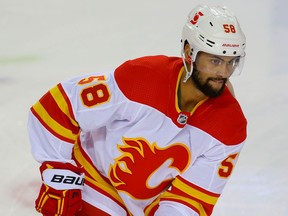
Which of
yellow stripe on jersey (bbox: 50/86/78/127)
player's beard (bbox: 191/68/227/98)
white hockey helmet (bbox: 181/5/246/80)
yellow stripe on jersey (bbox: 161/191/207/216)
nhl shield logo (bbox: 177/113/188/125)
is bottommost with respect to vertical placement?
yellow stripe on jersey (bbox: 161/191/207/216)

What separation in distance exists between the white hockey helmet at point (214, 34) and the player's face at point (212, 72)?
0.06 feet

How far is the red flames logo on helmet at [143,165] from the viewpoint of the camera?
227cm

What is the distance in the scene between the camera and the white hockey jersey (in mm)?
2221


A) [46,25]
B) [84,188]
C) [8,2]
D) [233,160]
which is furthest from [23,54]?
[233,160]

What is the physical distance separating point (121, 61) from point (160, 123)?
1.78 m

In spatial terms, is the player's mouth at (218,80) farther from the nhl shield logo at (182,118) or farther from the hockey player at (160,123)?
the nhl shield logo at (182,118)

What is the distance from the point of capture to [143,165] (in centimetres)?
229

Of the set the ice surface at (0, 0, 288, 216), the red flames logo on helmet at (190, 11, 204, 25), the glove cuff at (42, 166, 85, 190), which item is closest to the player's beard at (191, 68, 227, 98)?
the red flames logo on helmet at (190, 11, 204, 25)

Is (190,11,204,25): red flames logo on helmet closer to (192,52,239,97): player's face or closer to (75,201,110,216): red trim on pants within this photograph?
(192,52,239,97): player's face

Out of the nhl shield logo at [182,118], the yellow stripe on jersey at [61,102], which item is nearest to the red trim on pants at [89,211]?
the yellow stripe on jersey at [61,102]

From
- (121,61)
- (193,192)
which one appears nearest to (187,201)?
(193,192)

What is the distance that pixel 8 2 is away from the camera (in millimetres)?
→ 4840

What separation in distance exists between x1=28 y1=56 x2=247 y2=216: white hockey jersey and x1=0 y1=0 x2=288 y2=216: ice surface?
0.60 meters

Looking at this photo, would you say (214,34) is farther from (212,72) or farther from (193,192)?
(193,192)
